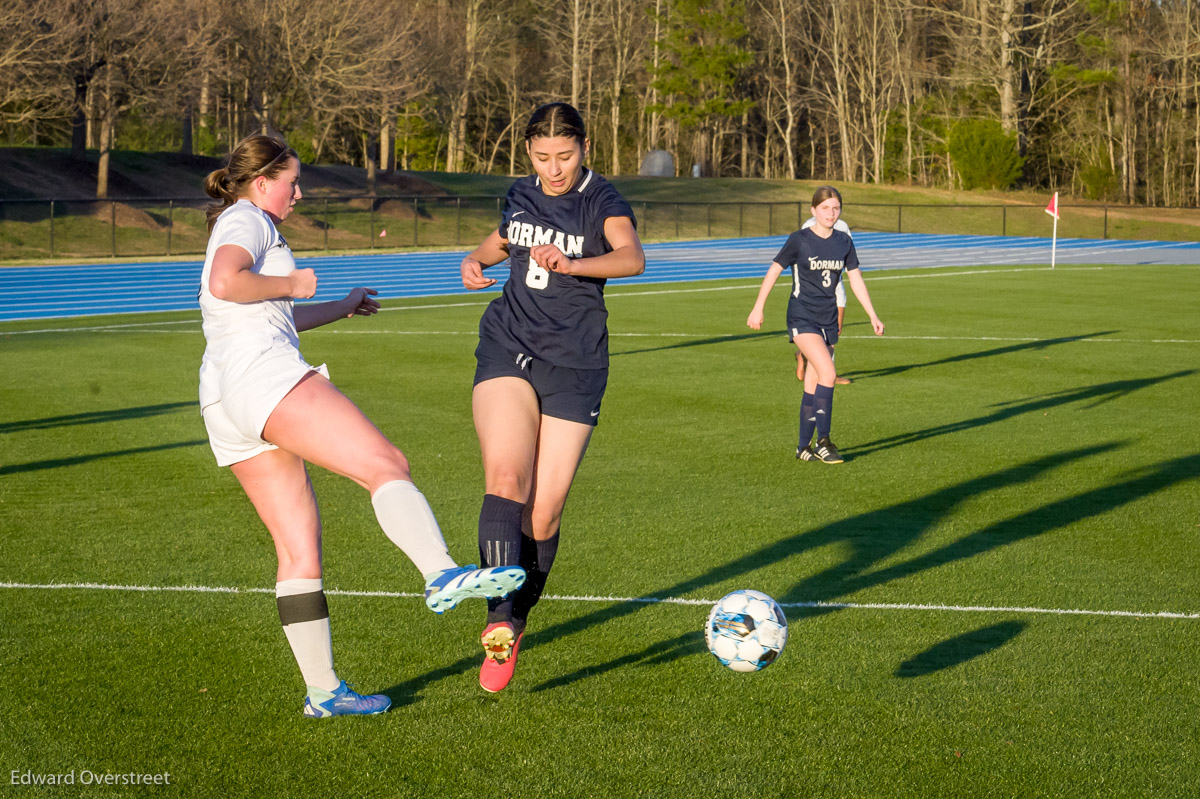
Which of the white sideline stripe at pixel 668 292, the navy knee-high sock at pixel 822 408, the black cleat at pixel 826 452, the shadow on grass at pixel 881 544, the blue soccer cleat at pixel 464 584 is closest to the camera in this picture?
the blue soccer cleat at pixel 464 584

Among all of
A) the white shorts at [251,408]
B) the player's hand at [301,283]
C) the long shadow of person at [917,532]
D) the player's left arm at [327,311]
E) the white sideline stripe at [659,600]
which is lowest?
the white sideline stripe at [659,600]

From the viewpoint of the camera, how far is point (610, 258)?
4.56 metres

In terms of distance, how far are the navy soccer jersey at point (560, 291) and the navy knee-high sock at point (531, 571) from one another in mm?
714

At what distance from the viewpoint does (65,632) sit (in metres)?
5.33

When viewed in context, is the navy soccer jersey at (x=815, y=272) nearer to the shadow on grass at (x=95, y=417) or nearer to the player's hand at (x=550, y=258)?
the player's hand at (x=550, y=258)

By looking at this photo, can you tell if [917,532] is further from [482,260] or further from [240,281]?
[240,281]

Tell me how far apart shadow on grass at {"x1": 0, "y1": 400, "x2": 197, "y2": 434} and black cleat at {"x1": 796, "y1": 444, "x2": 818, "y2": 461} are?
5.85 meters

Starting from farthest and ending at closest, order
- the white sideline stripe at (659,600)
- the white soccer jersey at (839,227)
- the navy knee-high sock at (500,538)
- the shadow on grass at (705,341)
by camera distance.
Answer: the shadow on grass at (705,341) < the white soccer jersey at (839,227) < the white sideline stripe at (659,600) < the navy knee-high sock at (500,538)

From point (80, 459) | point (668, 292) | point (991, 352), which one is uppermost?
point (668, 292)

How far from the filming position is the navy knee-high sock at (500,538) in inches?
169

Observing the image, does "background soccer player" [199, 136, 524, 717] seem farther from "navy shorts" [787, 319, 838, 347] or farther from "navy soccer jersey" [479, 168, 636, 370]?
"navy shorts" [787, 319, 838, 347]

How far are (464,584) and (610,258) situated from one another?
1501mm

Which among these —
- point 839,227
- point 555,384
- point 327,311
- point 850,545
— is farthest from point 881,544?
point 839,227

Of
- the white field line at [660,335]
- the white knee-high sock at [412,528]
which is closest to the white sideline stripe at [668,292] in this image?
the white field line at [660,335]
